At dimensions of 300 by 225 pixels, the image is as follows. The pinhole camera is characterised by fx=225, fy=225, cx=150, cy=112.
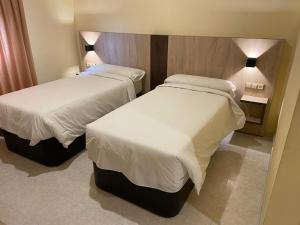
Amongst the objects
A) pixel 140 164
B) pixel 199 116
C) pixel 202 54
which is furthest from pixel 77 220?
pixel 202 54

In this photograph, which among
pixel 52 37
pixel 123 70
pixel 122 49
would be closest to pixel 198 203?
pixel 123 70

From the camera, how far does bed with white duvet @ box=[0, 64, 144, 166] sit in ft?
7.38

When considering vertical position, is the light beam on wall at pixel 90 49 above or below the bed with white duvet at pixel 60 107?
above

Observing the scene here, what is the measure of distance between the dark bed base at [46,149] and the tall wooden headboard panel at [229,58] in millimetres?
1774

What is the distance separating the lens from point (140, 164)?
5.64ft

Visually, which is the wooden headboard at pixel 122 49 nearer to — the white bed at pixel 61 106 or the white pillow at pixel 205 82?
the white bed at pixel 61 106

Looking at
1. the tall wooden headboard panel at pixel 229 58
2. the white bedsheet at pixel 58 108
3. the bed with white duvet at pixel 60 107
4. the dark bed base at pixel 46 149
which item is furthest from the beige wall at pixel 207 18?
the dark bed base at pixel 46 149

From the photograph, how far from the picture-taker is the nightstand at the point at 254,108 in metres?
2.83

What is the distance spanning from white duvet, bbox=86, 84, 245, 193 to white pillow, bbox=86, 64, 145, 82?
3.22 feet

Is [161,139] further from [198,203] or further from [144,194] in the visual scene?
[198,203]

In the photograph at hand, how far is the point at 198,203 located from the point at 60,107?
1665mm

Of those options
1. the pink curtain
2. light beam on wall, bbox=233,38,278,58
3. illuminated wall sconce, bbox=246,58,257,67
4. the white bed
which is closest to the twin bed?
the white bed

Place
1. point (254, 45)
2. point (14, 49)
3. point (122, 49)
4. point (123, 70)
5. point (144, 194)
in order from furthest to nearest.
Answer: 1. point (122, 49)
2. point (123, 70)
3. point (14, 49)
4. point (254, 45)
5. point (144, 194)

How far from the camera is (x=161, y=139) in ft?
5.76
